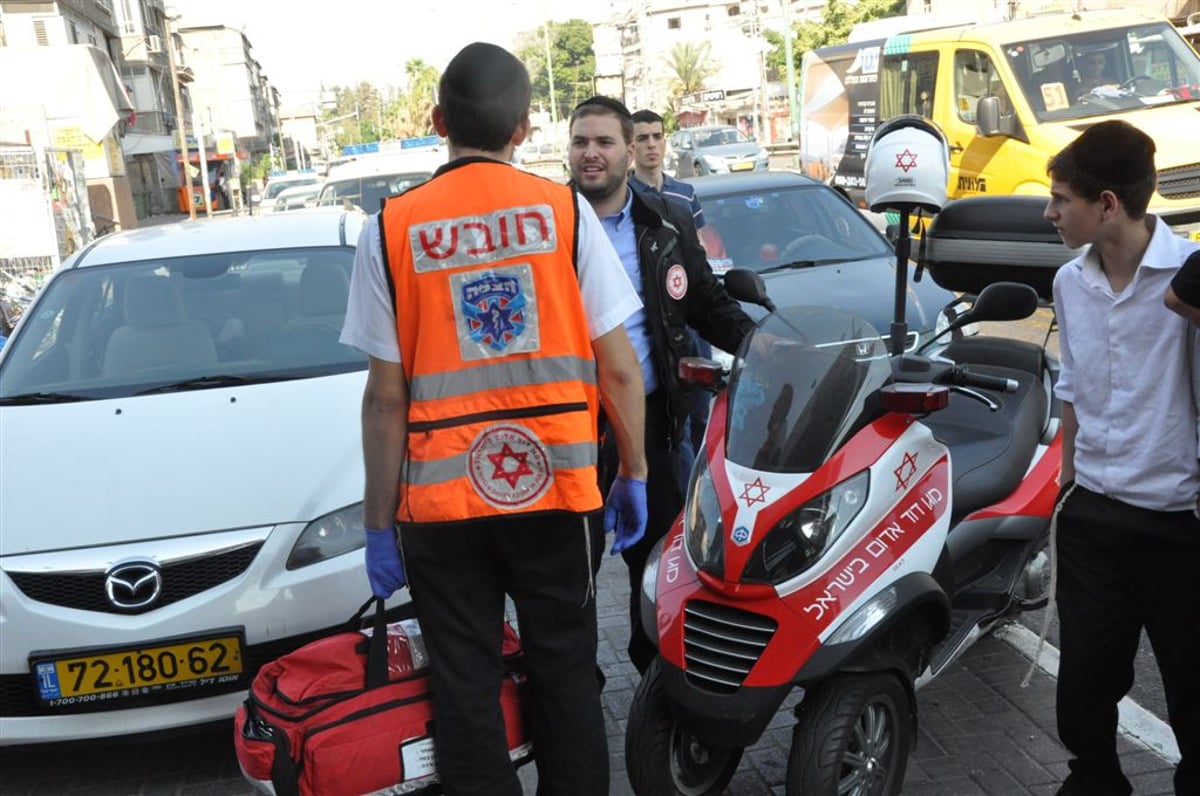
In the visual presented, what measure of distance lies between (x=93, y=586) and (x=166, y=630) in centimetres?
26

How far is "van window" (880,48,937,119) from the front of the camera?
1327 centimetres

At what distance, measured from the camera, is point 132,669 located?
11.1 ft

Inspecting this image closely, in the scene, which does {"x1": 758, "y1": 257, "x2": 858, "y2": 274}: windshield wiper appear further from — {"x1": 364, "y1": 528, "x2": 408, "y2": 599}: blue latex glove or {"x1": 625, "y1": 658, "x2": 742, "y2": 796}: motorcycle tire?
{"x1": 364, "y1": 528, "x2": 408, "y2": 599}: blue latex glove

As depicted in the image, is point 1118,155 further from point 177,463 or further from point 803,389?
point 177,463

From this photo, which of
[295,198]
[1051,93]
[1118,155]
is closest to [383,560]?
[1118,155]

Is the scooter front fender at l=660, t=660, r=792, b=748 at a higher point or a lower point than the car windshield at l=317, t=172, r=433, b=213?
lower

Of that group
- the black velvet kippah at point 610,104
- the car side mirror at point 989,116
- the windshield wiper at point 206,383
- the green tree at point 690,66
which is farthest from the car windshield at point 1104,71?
the green tree at point 690,66

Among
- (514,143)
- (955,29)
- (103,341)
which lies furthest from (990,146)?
(514,143)

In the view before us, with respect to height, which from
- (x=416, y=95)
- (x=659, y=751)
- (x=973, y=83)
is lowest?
(x=659, y=751)

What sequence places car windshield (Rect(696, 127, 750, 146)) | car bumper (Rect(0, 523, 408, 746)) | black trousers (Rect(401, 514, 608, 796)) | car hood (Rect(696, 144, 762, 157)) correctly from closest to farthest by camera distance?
black trousers (Rect(401, 514, 608, 796)), car bumper (Rect(0, 523, 408, 746)), car hood (Rect(696, 144, 762, 157)), car windshield (Rect(696, 127, 750, 146))

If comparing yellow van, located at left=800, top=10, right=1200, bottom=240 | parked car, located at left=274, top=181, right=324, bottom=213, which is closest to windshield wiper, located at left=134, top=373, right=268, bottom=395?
yellow van, located at left=800, top=10, right=1200, bottom=240

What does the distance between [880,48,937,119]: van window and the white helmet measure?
32.7 feet

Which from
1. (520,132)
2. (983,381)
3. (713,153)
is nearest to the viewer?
(520,132)

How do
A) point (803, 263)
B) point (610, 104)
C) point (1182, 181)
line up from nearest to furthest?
point (610, 104)
point (803, 263)
point (1182, 181)
